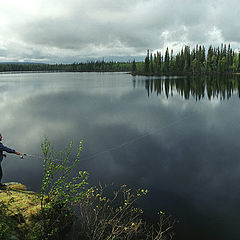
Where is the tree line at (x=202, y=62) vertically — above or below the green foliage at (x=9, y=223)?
above

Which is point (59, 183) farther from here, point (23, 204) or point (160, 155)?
point (160, 155)

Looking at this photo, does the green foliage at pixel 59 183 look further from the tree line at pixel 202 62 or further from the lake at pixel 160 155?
the tree line at pixel 202 62

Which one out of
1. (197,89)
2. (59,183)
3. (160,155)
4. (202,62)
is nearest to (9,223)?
(59,183)

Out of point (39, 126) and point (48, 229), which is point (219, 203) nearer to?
point (48, 229)

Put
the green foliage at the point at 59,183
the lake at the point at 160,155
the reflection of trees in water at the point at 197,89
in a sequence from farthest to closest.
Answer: the reflection of trees in water at the point at 197,89 → the lake at the point at 160,155 → the green foliage at the point at 59,183

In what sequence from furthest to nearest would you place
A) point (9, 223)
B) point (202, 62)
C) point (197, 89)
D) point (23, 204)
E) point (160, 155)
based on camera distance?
1. point (202, 62)
2. point (197, 89)
3. point (160, 155)
4. point (23, 204)
5. point (9, 223)

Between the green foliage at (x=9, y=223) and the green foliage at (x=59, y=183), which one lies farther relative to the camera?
the green foliage at (x=9, y=223)

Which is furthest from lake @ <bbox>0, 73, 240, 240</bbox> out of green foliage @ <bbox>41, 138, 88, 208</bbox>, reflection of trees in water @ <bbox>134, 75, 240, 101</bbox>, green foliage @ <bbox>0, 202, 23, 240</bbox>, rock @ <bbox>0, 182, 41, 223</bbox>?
reflection of trees in water @ <bbox>134, 75, 240, 101</bbox>

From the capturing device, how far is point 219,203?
13.3m

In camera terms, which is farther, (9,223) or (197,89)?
(197,89)

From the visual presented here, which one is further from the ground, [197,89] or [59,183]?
[197,89]

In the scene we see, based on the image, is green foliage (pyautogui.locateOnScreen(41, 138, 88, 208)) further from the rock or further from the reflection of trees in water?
the reflection of trees in water

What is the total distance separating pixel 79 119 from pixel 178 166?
69.6 ft

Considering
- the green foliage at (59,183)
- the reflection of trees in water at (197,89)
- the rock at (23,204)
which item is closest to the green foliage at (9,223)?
the rock at (23,204)
